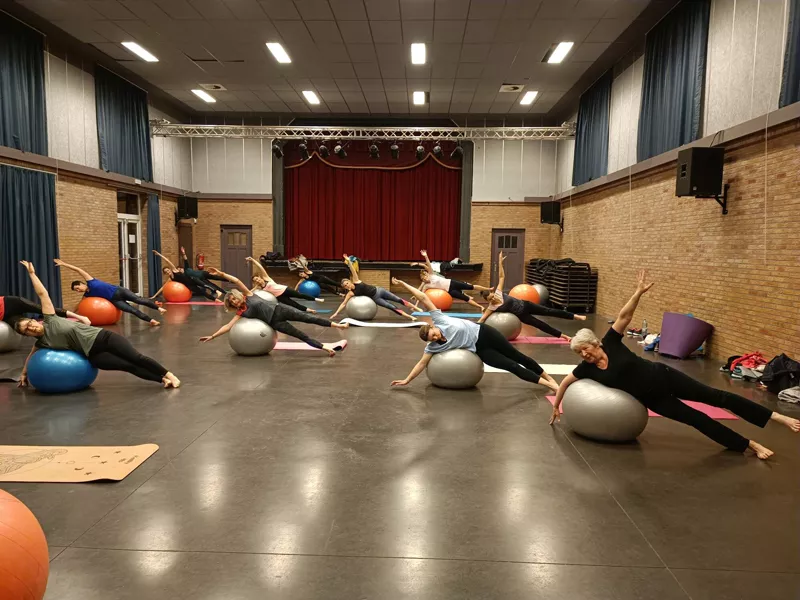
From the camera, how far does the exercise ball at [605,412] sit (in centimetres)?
425

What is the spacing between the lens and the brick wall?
21.0 feet

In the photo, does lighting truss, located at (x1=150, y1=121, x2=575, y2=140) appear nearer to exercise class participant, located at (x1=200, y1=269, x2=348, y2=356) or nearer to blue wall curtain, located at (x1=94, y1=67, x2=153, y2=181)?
blue wall curtain, located at (x1=94, y1=67, x2=153, y2=181)

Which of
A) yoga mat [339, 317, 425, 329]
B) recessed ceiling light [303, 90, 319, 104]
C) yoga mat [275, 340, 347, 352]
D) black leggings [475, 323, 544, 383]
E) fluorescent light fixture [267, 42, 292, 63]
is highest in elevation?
fluorescent light fixture [267, 42, 292, 63]

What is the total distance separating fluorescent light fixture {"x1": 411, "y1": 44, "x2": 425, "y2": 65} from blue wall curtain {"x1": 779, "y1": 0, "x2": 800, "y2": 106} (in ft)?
21.6

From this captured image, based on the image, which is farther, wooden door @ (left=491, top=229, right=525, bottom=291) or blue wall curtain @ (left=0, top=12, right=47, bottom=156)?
wooden door @ (left=491, top=229, right=525, bottom=291)

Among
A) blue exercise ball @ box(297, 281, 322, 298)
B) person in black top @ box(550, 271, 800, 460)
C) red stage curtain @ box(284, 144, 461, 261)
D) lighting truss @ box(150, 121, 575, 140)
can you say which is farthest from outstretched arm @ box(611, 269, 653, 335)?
red stage curtain @ box(284, 144, 461, 261)

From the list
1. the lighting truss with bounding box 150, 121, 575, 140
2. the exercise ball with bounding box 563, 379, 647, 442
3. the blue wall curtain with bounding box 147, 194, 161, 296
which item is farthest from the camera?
the blue wall curtain with bounding box 147, 194, 161, 296

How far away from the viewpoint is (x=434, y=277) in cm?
1209

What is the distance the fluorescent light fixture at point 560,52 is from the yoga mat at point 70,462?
34.5 feet

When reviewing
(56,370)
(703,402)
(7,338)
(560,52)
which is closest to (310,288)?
(7,338)

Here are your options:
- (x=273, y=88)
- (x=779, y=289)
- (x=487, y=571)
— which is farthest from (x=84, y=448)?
(x=273, y=88)

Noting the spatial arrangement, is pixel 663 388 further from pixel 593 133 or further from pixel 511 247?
pixel 511 247

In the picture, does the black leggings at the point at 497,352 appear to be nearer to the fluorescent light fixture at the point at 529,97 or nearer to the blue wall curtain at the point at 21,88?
the blue wall curtain at the point at 21,88

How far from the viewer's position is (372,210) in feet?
59.7
